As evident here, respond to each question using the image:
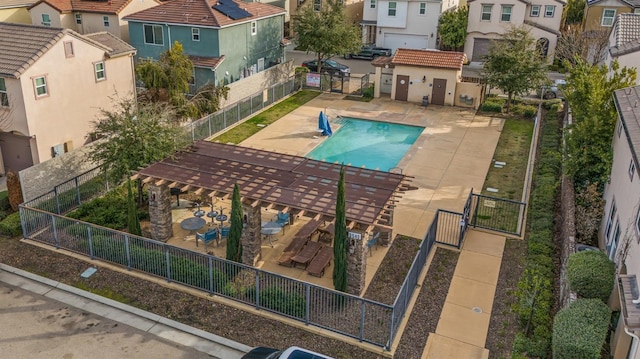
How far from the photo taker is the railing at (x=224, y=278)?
15797mm

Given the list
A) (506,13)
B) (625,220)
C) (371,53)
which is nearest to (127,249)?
(625,220)

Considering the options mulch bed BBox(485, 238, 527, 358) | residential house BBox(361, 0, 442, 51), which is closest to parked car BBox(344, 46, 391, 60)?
residential house BBox(361, 0, 442, 51)

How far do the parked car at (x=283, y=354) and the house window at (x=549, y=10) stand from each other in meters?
45.4

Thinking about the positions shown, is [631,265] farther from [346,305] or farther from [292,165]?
[292,165]

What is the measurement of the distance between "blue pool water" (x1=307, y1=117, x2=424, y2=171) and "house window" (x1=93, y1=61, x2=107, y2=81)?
37.6 ft

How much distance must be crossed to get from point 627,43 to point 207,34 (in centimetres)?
2517

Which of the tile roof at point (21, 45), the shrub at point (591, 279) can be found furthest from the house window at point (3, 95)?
the shrub at point (591, 279)

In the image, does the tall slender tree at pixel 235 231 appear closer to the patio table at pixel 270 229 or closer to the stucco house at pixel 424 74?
the patio table at pixel 270 229

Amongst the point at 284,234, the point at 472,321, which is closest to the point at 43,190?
the point at 284,234

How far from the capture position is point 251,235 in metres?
18.6

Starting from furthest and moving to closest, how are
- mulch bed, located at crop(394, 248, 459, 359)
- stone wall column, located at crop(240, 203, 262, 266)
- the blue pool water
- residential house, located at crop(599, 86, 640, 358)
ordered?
the blue pool water
stone wall column, located at crop(240, 203, 262, 266)
mulch bed, located at crop(394, 248, 459, 359)
residential house, located at crop(599, 86, 640, 358)

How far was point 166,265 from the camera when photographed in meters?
17.8

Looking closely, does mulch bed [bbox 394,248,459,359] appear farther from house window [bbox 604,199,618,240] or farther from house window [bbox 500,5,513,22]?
house window [bbox 500,5,513,22]

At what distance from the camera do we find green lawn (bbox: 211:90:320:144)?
1267 inches
